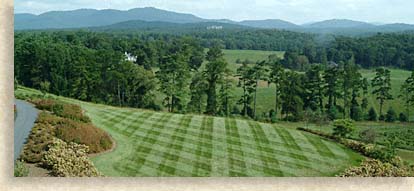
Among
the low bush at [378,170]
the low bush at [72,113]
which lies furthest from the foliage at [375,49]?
the low bush at [72,113]

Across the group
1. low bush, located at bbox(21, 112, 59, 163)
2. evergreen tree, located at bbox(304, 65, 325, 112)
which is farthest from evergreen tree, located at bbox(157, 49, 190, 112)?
evergreen tree, located at bbox(304, 65, 325, 112)

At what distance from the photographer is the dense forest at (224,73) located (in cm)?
820

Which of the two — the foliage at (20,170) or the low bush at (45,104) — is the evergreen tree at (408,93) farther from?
the foliage at (20,170)

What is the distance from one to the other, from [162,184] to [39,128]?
1846 millimetres

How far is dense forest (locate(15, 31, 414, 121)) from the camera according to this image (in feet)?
26.9

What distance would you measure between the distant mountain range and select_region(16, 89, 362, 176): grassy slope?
116cm

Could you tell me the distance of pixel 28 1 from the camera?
763 centimetres

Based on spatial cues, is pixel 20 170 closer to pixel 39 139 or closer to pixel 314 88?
pixel 39 139

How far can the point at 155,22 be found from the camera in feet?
27.4

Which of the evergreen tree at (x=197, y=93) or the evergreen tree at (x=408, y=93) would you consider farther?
the evergreen tree at (x=197, y=93)

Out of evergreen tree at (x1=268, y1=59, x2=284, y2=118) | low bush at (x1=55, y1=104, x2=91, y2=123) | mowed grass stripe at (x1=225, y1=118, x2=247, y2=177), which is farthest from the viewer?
evergreen tree at (x1=268, y1=59, x2=284, y2=118)

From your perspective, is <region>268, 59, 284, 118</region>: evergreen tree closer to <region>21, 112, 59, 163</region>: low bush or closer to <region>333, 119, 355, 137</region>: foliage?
<region>333, 119, 355, 137</region>: foliage

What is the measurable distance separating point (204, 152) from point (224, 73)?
4.16 ft

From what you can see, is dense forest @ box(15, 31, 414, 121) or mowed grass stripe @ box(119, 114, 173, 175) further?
dense forest @ box(15, 31, 414, 121)
